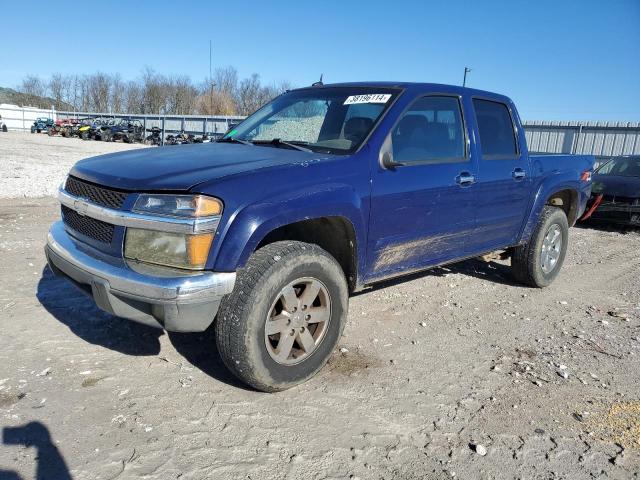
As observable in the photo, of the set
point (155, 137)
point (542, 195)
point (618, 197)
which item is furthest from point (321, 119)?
point (155, 137)

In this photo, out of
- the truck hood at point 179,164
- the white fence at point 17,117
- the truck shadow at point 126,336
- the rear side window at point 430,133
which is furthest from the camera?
the white fence at point 17,117

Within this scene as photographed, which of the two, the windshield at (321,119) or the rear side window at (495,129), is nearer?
the windshield at (321,119)

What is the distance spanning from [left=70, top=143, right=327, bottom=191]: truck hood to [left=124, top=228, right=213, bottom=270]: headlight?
0.25m

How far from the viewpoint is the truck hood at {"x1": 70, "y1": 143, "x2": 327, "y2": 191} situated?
2.69 meters

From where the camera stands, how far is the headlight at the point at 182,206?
2525 mm

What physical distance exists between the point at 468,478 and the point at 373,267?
152 centimetres

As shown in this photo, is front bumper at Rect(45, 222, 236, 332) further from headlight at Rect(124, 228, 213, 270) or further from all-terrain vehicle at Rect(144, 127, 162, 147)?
all-terrain vehicle at Rect(144, 127, 162, 147)

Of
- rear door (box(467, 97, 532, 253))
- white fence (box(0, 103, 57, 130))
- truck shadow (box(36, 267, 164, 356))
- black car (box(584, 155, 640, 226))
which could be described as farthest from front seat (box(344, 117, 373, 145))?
white fence (box(0, 103, 57, 130))

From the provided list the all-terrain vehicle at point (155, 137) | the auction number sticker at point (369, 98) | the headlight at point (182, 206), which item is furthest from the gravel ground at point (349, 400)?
the all-terrain vehicle at point (155, 137)

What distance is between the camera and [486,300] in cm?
499

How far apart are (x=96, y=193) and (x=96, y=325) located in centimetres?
131

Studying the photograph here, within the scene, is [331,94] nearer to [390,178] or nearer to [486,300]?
[390,178]

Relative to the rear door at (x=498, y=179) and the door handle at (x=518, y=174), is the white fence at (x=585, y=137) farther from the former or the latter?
the door handle at (x=518, y=174)

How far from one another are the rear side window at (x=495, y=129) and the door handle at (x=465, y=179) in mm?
365
